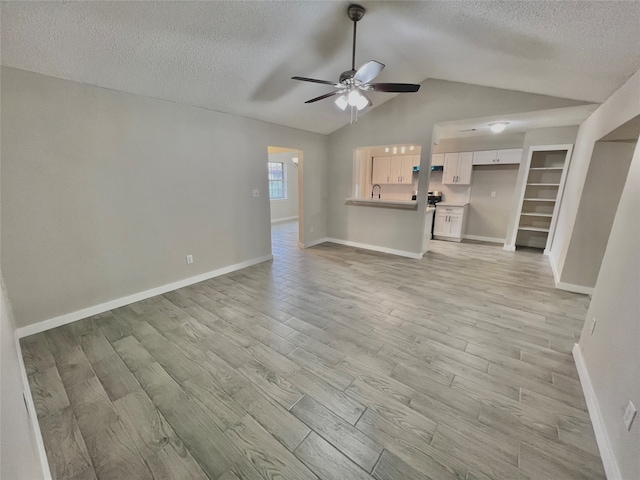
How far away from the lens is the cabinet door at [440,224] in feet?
20.3

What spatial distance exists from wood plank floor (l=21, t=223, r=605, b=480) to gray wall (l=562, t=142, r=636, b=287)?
0.39 m

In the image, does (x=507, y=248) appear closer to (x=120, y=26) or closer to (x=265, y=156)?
(x=265, y=156)

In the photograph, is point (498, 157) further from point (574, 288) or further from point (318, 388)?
point (318, 388)

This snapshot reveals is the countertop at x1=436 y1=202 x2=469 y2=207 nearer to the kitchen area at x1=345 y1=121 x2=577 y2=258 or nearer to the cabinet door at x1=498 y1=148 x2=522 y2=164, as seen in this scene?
the kitchen area at x1=345 y1=121 x2=577 y2=258

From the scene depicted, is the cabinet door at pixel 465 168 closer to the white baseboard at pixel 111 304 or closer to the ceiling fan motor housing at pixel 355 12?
the ceiling fan motor housing at pixel 355 12

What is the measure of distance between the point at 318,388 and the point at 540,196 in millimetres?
6197

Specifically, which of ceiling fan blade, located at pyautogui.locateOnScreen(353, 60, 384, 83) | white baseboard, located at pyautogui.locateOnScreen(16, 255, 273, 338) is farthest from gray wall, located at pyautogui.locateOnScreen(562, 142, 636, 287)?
white baseboard, located at pyautogui.locateOnScreen(16, 255, 273, 338)

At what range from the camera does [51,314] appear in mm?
2580

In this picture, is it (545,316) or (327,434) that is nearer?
(327,434)

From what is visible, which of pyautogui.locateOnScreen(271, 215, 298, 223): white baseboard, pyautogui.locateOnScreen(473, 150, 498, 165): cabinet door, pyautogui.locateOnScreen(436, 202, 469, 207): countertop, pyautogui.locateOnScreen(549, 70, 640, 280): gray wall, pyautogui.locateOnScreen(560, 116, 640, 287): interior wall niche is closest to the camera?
pyautogui.locateOnScreen(549, 70, 640, 280): gray wall

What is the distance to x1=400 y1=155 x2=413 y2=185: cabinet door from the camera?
20.3ft

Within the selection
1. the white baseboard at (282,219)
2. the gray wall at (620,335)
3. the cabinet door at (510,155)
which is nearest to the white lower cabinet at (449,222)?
the cabinet door at (510,155)

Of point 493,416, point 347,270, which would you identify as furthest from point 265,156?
point 493,416

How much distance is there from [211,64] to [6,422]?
3028mm
